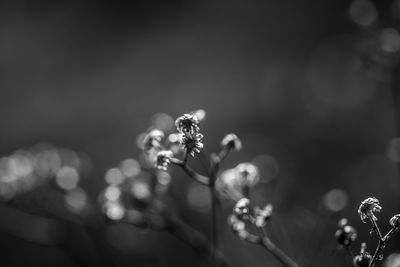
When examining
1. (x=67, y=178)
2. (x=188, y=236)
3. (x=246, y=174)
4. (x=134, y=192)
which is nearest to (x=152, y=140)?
(x=246, y=174)

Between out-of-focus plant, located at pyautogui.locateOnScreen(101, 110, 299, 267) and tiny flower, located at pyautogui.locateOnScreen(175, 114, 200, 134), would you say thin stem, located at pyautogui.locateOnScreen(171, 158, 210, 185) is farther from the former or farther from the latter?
tiny flower, located at pyautogui.locateOnScreen(175, 114, 200, 134)

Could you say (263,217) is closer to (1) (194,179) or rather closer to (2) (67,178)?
(1) (194,179)

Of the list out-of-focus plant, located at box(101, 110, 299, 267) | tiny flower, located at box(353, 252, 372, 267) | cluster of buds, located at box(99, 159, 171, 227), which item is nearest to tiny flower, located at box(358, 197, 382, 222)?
tiny flower, located at box(353, 252, 372, 267)

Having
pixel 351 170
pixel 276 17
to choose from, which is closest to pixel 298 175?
pixel 351 170

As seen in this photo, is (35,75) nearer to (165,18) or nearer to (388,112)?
(165,18)

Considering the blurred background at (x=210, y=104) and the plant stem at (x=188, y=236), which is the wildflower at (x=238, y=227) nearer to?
the blurred background at (x=210, y=104)

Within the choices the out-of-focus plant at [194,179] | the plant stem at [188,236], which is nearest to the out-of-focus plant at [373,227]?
the out-of-focus plant at [194,179]
